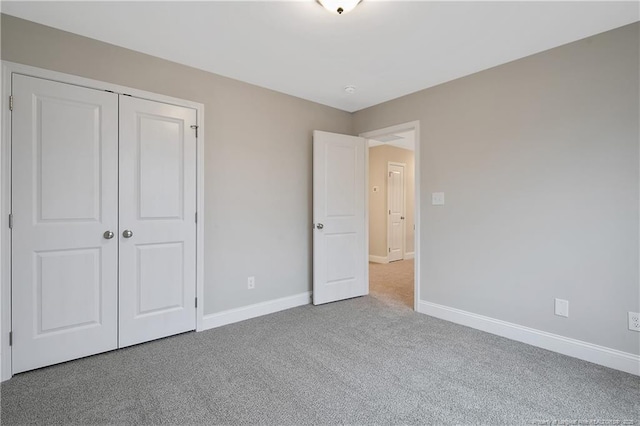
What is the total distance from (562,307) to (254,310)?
275 cm

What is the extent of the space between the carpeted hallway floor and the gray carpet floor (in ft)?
3.84

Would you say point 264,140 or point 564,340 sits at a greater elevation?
point 264,140

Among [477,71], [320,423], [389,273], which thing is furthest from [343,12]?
[389,273]

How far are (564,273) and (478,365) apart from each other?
40.2 inches

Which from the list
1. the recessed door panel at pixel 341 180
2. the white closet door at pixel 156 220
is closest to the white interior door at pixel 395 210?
the recessed door panel at pixel 341 180

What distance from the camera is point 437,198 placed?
3.29m

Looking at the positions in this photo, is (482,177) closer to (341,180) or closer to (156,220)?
(341,180)

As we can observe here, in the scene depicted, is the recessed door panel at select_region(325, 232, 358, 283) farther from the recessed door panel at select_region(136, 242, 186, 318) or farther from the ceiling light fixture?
the ceiling light fixture

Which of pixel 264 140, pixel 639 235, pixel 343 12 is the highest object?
pixel 343 12

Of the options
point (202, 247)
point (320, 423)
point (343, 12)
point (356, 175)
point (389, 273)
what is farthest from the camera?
point (389, 273)

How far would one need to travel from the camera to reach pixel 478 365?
2.26 m

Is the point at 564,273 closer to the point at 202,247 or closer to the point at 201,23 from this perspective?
the point at 202,247

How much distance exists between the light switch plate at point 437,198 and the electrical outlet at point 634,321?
5.33 ft

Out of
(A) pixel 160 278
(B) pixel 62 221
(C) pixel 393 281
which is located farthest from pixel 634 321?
(B) pixel 62 221
